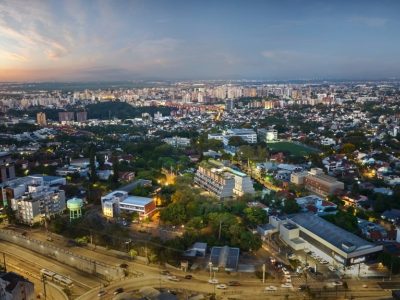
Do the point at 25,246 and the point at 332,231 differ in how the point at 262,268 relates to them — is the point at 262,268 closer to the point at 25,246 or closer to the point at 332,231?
the point at 332,231

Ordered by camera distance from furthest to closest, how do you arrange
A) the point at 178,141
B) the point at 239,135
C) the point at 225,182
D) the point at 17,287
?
the point at 239,135, the point at 178,141, the point at 225,182, the point at 17,287

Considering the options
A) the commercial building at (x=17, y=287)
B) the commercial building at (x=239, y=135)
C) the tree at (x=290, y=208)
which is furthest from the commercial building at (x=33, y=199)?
the commercial building at (x=239, y=135)

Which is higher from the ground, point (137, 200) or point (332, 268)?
point (137, 200)

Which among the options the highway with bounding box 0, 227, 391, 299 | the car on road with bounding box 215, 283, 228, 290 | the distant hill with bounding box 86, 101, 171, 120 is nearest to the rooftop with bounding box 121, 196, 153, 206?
the highway with bounding box 0, 227, 391, 299

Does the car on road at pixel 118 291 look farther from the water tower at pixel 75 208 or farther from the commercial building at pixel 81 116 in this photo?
the commercial building at pixel 81 116

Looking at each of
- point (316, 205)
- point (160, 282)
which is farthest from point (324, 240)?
point (160, 282)

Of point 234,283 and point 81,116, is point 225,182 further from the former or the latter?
point 81,116

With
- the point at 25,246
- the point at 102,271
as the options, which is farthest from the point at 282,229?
the point at 25,246
